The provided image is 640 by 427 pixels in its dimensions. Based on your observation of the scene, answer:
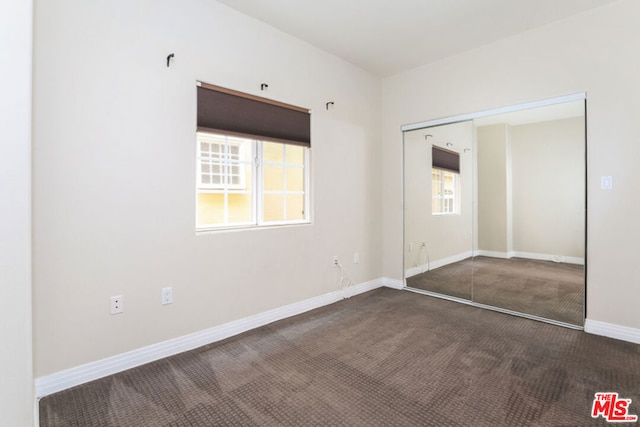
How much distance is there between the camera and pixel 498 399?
177 centimetres

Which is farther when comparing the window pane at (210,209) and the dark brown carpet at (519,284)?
the dark brown carpet at (519,284)

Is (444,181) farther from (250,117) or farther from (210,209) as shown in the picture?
(210,209)

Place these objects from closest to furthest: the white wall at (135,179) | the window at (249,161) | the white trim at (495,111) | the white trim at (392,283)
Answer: the white wall at (135,179), the window at (249,161), the white trim at (495,111), the white trim at (392,283)

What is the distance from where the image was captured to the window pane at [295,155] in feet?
10.5

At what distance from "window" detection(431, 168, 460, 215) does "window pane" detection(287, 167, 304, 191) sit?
1.63 meters

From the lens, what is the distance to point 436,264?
3816mm

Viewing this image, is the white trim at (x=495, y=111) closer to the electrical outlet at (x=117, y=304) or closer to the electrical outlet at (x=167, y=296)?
the electrical outlet at (x=167, y=296)

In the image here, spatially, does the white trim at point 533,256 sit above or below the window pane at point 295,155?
below

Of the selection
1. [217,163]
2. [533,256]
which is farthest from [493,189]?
[217,163]

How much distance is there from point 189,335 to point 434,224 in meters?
2.88

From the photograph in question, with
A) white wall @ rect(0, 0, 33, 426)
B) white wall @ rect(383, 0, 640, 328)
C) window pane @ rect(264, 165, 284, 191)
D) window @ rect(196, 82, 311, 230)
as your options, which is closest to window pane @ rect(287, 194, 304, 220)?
window @ rect(196, 82, 311, 230)

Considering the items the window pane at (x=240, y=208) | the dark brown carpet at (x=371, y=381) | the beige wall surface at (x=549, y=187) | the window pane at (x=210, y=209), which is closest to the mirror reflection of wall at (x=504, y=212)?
the beige wall surface at (x=549, y=187)

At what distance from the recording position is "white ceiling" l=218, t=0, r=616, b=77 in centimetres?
255

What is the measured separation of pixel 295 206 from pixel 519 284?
95.9 inches
